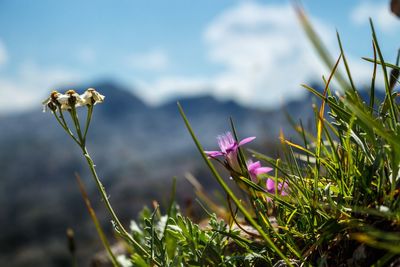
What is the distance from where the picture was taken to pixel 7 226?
3504 inches

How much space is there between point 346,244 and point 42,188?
140118 millimetres

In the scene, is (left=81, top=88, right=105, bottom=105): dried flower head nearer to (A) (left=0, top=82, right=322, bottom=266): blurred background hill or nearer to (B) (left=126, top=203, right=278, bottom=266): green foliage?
(B) (left=126, top=203, right=278, bottom=266): green foliage

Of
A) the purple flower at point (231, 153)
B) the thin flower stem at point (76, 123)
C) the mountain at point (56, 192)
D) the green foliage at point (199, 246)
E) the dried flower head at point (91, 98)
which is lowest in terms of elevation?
the mountain at point (56, 192)

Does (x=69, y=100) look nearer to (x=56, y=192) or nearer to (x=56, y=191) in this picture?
(x=56, y=192)

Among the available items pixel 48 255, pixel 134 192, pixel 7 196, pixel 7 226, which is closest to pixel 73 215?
pixel 7 226

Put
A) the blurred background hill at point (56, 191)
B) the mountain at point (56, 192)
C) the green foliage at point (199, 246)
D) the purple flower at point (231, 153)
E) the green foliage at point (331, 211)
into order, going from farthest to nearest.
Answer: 1. the blurred background hill at point (56, 191)
2. the mountain at point (56, 192)
3. the purple flower at point (231, 153)
4. the green foliage at point (199, 246)
5. the green foliage at point (331, 211)

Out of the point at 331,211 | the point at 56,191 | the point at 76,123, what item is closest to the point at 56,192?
the point at 56,191

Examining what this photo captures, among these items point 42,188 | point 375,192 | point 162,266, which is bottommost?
point 42,188

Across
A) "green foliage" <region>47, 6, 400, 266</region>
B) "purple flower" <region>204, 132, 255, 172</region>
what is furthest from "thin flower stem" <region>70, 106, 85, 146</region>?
"purple flower" <region>204, 132, 255, 172</region>

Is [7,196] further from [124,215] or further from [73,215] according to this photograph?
[124,215]

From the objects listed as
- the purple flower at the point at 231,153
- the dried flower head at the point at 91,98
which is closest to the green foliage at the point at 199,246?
the purple flower at the point at 231,153

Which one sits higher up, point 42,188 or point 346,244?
point 346,244

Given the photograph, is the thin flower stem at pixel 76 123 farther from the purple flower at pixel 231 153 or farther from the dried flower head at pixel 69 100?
the purple flower at pixel 231 153

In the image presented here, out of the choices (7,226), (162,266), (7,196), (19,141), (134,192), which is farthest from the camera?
(19,141)
